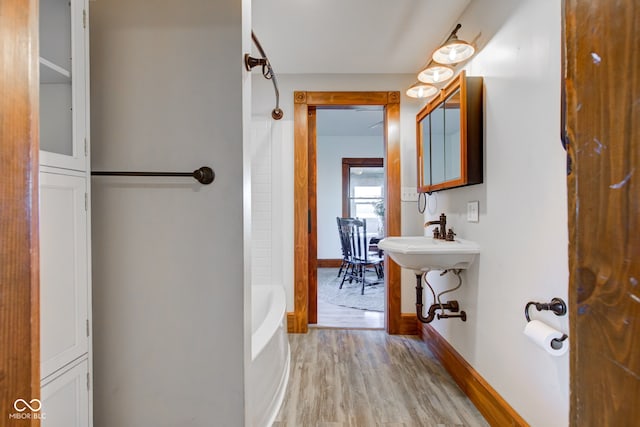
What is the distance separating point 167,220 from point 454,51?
1.74m

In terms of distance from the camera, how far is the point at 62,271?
0.93 metres

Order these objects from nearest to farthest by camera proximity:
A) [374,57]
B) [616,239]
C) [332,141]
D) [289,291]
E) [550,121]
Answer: [616,239] → [550,121] → [374,57] → [289,291] → [332,141]

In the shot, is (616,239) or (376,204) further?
(376,204)

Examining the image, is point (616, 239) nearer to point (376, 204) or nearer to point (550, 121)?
point (550, 121)

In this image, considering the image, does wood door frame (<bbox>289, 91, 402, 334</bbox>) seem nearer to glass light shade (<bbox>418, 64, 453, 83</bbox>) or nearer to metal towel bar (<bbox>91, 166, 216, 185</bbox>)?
glass light shade (<bbox>418, 64, 453, 83</bbox>)

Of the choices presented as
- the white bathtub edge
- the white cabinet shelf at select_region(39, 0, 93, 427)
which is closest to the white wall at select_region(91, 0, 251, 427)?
the white cabinet shelf at select_region(39, 0, 93, 427)

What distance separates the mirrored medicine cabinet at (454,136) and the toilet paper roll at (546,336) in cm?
79

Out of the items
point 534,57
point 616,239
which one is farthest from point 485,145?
point 616,239

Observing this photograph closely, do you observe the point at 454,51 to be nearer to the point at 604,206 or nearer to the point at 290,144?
the point at 290,144

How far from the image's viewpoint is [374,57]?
2.38 meters

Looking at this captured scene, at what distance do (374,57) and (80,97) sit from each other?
6.71 feet

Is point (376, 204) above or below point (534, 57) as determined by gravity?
below

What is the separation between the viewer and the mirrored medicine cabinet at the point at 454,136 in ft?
5.41

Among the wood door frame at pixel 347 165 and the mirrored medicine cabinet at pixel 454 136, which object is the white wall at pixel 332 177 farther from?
the mirrored medicine cabinet at pixel 454 136
